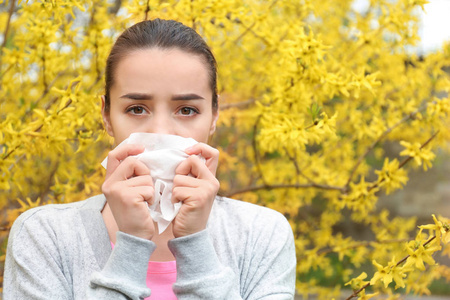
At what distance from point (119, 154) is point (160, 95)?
0.21 meters

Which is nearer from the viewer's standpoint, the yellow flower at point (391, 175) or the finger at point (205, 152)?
the finger at point (205, 152)

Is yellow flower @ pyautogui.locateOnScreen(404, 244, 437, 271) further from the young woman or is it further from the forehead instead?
the forehead

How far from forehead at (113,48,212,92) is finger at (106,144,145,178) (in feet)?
0.63

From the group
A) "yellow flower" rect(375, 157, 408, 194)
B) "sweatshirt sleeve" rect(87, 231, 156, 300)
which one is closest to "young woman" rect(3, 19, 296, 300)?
"sweatshirt sleeve" rect(87, 231, 156, 300)

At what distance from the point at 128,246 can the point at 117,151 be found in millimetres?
254

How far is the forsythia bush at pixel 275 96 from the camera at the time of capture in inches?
78.0

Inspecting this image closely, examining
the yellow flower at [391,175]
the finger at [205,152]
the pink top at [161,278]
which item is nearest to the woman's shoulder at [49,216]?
the pink top at [161,278]

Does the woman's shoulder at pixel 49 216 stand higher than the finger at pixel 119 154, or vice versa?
the finger at pixel 119 154

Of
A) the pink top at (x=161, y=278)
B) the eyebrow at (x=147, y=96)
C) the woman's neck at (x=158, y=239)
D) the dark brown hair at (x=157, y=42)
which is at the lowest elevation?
the pink top at (x=161, y=278)

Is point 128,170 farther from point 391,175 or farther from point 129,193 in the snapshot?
point 391,175

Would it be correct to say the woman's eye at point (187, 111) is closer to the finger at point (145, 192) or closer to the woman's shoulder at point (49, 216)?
the finger at point (145, 192)

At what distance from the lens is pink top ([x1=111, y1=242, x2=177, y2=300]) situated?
144cm

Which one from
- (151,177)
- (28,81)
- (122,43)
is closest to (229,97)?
(28,81)

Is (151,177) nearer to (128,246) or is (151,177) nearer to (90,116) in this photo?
(128,246)
